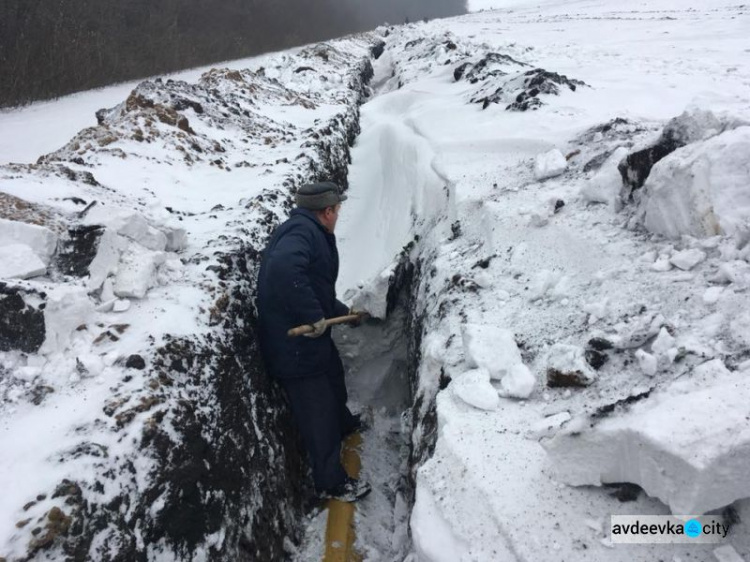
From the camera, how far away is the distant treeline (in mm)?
13023

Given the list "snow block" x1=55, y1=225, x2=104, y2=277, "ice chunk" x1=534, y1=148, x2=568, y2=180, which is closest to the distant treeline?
"snow block" x1=55, y1=225, x2=104, y2=277

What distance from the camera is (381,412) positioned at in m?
3.86

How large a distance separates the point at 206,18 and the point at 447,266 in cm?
2598

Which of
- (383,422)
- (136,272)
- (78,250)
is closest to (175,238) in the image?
(136,272)

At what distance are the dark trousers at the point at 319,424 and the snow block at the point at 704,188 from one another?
2.11 metres

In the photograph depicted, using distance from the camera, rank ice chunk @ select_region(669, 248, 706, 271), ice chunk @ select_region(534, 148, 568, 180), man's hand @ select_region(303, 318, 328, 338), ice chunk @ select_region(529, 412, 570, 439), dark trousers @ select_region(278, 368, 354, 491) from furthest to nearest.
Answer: ice chunk @ select_region(534, 148, 568, 180) → dark trousers @ select_region(278, 368, 354, 491) → man's hand @ select_region(303, 318, 328, 338) → ice chunk @ select_region(669, 248, 706, 271) → ice chunk @ select_region(529, 412, 570, 439)

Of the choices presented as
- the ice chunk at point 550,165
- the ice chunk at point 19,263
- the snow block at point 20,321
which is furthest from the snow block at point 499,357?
the ice chunk at point 19,263

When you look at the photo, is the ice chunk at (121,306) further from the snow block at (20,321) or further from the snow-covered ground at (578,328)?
the snow-covered ground at (578,328)

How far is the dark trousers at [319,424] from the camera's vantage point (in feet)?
10.0

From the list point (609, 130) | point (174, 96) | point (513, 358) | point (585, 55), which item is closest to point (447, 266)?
point (513, 358)

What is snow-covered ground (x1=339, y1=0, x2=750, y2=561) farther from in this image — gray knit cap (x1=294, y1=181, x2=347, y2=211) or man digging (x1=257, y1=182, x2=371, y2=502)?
gray knit cap (x1=294, y1=181, x2=347, y2=211)

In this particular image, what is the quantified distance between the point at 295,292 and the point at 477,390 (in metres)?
1.12

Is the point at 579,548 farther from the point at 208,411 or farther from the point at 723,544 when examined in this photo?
the point at 208,411

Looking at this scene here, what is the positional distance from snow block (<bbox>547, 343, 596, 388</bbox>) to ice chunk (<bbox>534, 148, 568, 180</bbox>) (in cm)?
184
